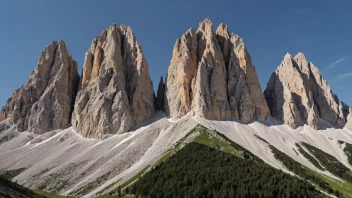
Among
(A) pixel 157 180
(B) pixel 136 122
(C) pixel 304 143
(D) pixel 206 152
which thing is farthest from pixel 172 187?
(C) pixel 304 143

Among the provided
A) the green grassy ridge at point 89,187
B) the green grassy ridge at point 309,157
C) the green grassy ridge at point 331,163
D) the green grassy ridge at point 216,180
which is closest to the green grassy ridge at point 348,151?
the green grassy ridge at point 331,163

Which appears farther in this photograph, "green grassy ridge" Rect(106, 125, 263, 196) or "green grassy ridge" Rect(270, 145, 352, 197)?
"green grassy ridge" Rect(106, 125, 263, 196)

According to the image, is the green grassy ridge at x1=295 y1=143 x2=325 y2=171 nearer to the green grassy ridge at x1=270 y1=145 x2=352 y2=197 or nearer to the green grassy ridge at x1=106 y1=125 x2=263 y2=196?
the green grassy ridge at x1=270 y1=145 x2=352 y2=197

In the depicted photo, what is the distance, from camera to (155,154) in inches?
5782

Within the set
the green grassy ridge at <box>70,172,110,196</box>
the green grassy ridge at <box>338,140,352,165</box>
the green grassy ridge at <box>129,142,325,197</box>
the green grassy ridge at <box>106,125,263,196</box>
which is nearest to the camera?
the green grassy ridge at <box>129,142,325,197</box>

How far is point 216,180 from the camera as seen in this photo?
11000cm

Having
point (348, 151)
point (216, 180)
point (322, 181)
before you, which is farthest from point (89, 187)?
point (348, 151)

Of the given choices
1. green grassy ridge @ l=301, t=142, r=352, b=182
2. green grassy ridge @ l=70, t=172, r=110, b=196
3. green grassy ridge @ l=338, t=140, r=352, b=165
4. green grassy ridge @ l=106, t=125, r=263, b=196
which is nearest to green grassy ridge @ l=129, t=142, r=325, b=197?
green grassy ridge @ l=106, t=125, r=263, b=196

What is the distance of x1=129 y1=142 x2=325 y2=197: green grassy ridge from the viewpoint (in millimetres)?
104562

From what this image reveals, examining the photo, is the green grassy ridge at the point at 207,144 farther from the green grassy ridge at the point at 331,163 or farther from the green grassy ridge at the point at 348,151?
the green grassy ridge at the point at 348,151

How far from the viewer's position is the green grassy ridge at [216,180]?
105 meters

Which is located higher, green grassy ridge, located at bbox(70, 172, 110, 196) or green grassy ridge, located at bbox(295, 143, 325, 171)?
green grassy ridge, located at bbox(295, 143, 325, 171)

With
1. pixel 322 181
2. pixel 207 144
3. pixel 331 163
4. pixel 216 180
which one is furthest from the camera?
pixel 331 163

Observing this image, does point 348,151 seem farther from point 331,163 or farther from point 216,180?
point 216,180
